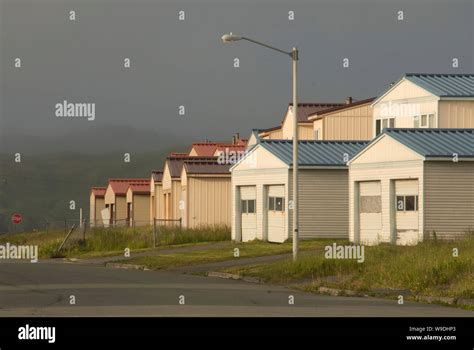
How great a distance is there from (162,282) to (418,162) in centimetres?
1402

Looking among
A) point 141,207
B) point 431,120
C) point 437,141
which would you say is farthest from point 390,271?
point 141,207

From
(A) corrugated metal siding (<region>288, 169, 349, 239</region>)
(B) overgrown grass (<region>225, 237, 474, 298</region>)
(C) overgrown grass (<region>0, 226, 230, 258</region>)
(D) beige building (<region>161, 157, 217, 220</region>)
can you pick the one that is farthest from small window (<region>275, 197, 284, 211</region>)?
(D) beige building (<region>161, 157, 217, 220</region>)

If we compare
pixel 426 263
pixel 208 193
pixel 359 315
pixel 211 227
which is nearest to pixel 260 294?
pixel 426 263

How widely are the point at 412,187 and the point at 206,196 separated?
80.9 feet

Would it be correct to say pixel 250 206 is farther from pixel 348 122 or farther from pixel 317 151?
pixel 348 122

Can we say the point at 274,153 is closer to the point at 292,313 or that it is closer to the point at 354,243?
the point at 354,243

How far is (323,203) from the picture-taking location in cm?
4988

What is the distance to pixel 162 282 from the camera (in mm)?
31719

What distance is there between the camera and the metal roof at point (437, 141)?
42156 mm

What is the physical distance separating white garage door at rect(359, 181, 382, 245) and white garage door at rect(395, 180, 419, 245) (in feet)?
4.86

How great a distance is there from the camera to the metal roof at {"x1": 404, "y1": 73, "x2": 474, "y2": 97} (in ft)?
167

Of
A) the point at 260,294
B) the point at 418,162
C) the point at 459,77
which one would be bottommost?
the point at 260,294

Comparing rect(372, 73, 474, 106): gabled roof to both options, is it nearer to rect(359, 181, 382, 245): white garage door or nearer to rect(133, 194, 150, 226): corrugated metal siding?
rect(359, 181, 382, 245): white garage door
